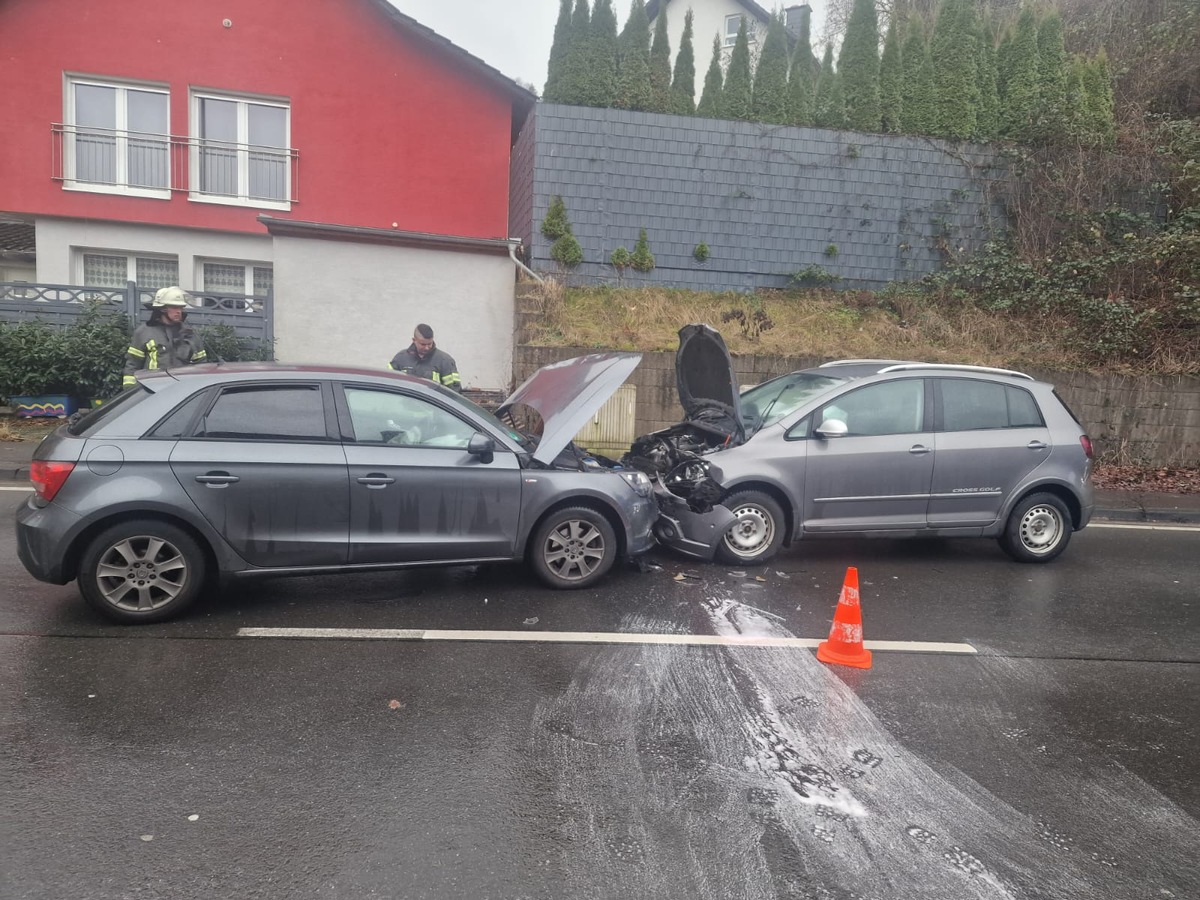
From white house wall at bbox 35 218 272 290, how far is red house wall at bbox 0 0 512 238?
0.26 meters

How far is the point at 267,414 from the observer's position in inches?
191

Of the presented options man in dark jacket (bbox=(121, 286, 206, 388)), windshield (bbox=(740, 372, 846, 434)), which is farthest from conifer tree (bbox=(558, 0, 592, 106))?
windshield (bbox=(740, 372, 846, 434))

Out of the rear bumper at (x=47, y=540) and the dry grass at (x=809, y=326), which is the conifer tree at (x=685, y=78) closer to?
the dry grass at (x=809, y=326)

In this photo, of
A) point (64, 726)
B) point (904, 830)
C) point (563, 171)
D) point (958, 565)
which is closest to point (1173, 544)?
point (958, 565)

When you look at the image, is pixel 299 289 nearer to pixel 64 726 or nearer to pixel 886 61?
pixel 64 726

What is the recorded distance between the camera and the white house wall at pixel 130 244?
15672 millimetres

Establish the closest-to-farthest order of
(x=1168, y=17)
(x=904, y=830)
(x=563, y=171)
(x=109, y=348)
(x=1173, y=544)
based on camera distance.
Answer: (x=904, y=830) → (x=1173, y=544) → (x=109, y=348) → (x=563, y=171) → (x=1168, y=17)

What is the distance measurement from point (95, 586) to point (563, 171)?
11.1 metres

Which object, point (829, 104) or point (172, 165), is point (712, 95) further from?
point (172, 165)

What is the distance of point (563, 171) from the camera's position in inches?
542

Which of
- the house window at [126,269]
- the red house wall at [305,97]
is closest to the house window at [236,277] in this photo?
the house window at [126,269]

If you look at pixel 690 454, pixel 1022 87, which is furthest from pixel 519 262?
pixel 1022 87

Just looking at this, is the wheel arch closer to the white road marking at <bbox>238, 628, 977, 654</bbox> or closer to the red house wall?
the white road marking at <bbox>238, 628, 977, 654</bbox>

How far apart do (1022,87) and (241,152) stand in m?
15.2
